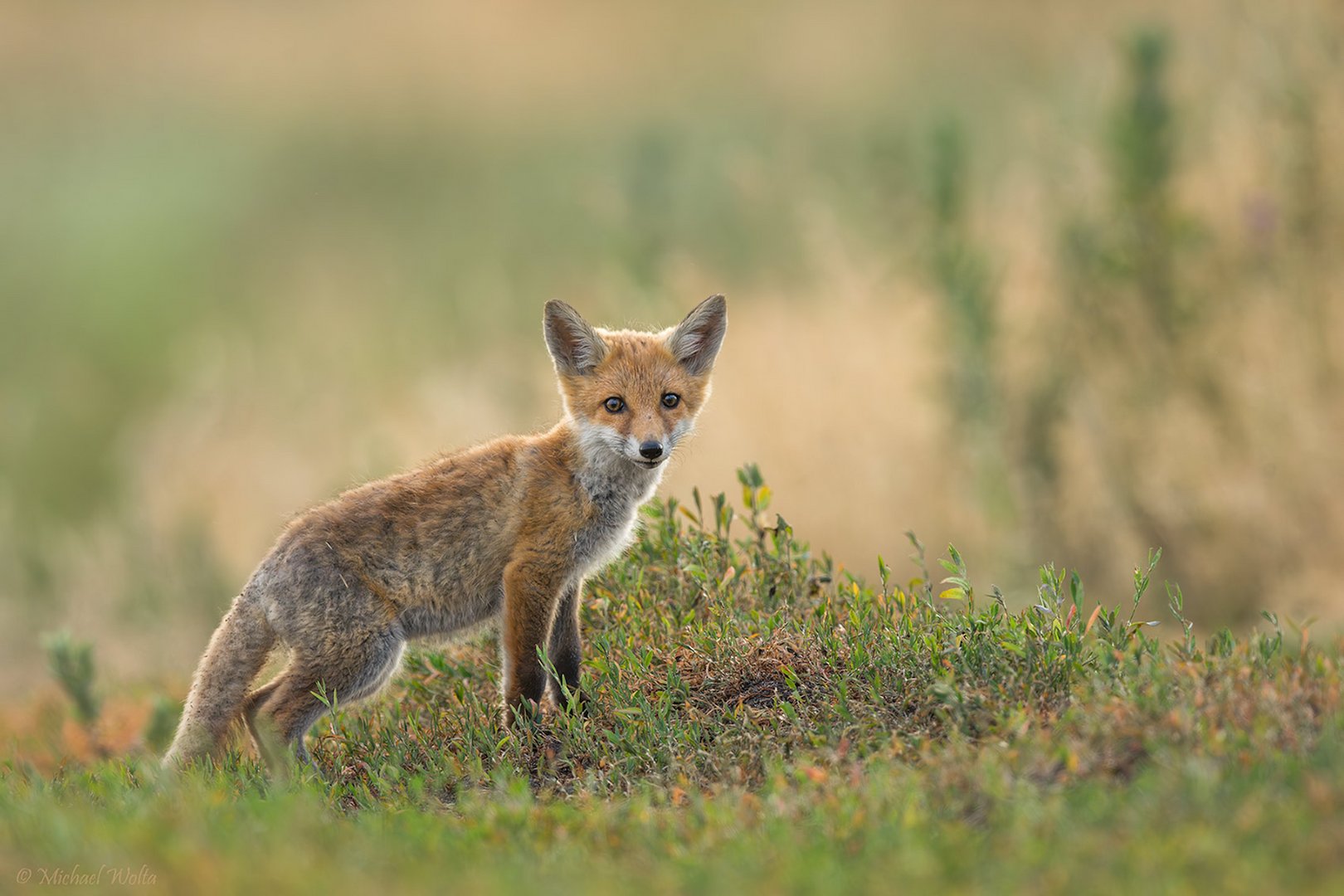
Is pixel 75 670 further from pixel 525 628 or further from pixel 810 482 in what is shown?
pixel 810 482

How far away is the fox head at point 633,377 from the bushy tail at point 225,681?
1.62 meters

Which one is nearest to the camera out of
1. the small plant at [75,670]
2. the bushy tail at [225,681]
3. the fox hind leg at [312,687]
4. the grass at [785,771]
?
the grass at [785,771]

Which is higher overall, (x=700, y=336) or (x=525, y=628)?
(x=700, y=336)

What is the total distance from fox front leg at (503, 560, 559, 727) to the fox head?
2.16 feet

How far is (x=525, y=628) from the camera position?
569 cm

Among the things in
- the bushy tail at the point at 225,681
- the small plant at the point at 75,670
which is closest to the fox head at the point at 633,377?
the bushy tail at the point at 225,681

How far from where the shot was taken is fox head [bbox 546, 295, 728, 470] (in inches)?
238

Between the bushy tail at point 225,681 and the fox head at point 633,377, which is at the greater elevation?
the fox head at point 633,377

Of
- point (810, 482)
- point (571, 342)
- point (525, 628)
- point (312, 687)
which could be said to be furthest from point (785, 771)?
point (810, 482)

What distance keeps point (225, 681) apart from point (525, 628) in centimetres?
133

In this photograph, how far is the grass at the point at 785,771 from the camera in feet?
11.3

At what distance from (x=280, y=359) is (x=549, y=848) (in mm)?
12361

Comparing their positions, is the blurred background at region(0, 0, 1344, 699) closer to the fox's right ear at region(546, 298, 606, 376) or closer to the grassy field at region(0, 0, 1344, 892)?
the grassy field at region(0, 0, 1344, 892)

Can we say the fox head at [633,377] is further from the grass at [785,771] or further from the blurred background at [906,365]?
the blurred background at [906,365]
